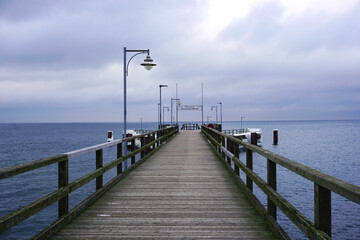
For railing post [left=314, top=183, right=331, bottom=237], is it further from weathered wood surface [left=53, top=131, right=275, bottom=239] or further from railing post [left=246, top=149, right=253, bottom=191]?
railing post [left=246, top=149, right=253, bottom=191]

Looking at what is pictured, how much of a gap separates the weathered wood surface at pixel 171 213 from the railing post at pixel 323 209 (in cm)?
134

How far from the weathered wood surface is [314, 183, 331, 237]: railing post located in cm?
134

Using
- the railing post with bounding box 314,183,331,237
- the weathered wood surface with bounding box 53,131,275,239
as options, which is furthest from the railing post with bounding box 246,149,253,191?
the railing post with bounding box 314,183,331,237

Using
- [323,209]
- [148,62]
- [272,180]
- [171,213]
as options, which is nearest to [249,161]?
[272,180]

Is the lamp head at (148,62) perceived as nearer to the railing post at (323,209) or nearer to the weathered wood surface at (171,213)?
the weathered wood surface at (171,213)

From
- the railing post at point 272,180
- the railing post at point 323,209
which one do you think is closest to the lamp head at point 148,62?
the railing post at point 272,180

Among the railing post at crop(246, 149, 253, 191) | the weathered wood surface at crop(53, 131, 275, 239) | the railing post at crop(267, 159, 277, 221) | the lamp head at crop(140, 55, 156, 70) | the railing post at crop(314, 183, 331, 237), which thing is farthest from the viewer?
the lamp head at crop(140, 55, 156, 70)

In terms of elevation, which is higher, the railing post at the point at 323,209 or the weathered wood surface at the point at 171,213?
the railing post at the point at 323,209

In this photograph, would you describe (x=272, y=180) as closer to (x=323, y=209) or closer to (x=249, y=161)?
(x=323, y=209)

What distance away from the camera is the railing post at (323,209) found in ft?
8.81

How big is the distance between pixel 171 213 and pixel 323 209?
2.82 metres

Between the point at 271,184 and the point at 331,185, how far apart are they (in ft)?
5.85

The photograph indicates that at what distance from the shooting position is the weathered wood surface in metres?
4.12

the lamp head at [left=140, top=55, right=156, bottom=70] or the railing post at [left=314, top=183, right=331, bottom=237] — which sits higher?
the lamp head at [left=140, top=55, right=156, bottom=70]
